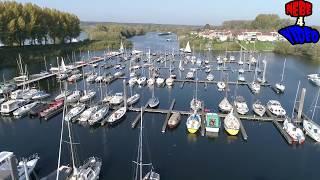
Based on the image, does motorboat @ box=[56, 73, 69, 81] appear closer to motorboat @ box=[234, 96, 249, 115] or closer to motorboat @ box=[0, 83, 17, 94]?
motorboat @ box=[0, 83, 17, 94]

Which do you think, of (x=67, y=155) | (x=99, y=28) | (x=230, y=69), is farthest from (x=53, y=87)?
(x=99, y=28)

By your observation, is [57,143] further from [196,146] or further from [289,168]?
[289,168]

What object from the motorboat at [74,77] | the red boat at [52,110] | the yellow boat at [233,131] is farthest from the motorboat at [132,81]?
the yellow boat at [233,131]

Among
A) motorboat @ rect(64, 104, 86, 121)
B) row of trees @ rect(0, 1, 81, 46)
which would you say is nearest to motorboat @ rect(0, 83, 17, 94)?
motorboat @ rect(64, 104, 86, 121)

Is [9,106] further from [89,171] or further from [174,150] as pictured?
[174,150]

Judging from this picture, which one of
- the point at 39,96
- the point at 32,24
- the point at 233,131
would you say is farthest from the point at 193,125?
the point at 32,24
